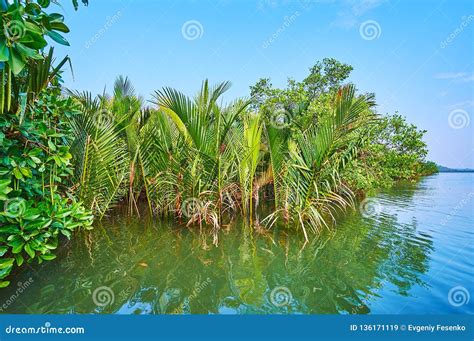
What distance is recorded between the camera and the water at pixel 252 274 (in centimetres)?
254

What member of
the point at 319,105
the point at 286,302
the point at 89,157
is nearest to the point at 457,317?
the point at 286,302

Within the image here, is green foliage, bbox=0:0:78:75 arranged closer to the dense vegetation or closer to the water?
the dense vegetation

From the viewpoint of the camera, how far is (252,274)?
319cm

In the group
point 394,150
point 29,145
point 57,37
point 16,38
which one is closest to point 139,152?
point 29,145

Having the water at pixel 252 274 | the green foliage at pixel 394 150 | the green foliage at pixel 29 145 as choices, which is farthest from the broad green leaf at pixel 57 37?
the green foliage at pixel 394 150

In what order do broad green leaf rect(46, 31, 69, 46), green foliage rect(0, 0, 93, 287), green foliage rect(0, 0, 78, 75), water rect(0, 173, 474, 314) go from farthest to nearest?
water rect(0, 173, 474, 314), broad green leaf rect(46, 31, 69, 46), green foliage rect(0, 0, 93, 287), green foliage rect(0, 0, 78, 75)

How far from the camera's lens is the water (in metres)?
2.54

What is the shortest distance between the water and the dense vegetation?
402 mm

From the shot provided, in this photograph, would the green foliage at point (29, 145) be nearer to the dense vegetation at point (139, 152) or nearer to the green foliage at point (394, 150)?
the dense vegetation at point (139, 152)

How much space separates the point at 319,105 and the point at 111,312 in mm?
6955

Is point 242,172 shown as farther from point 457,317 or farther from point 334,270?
point 457,317

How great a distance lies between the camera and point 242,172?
4922mm

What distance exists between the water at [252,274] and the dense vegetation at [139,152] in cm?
40

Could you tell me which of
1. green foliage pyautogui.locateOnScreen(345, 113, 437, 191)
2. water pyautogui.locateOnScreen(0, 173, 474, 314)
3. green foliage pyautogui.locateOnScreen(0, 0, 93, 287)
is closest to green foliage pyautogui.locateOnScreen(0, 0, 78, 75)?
green foliage pyautogui.locateOnScreen(0, 0, 93, 287)
